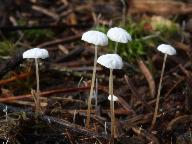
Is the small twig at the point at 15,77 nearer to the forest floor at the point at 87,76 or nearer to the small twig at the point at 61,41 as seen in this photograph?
the forest floor at the point at 87,76

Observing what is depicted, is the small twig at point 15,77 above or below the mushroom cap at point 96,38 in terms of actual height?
below

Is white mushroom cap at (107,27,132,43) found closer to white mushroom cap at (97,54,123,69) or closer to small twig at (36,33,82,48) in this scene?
white mushroom cap at (97,54,123,69)

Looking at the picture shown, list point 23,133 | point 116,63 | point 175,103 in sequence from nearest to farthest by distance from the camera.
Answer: point 116,63 → point 23,133 → point 175,103

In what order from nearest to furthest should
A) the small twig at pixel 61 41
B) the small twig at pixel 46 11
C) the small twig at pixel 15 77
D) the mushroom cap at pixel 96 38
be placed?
the mushroom cap at pixel 96 38
the small twig at pixel 15 77
the small twig at pixel 61 41
the small twig at pixel 46 11

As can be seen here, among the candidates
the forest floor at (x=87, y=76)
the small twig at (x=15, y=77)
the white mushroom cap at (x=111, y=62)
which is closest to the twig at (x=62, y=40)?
the forest floor at (x=87, y=76)

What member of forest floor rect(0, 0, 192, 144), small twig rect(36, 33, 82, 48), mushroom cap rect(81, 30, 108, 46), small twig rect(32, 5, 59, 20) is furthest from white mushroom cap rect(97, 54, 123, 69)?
small twig rect(32, 5, 59, 20)

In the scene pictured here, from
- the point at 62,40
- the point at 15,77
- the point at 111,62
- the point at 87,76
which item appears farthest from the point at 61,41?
the point at 111,62

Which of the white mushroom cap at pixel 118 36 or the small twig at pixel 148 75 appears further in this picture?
the small twig at pixel 148 75

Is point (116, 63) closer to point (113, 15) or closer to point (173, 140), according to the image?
point (173, 140)

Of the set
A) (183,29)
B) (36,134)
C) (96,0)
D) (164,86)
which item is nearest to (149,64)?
(164,86)

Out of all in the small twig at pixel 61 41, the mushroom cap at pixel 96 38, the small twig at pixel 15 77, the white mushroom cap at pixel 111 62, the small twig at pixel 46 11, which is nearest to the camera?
the white mushroom cap at pixel 111 62

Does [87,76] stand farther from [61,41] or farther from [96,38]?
[96,38]
